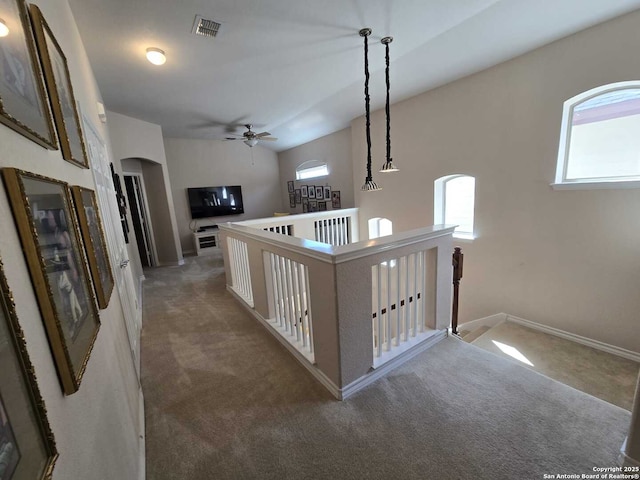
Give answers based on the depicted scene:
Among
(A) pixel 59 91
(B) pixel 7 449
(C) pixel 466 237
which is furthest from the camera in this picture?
(C) pixel 466 237

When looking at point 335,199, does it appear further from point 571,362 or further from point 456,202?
point 571,362

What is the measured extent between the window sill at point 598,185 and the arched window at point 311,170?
444 cm

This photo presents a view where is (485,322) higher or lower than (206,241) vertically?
lower

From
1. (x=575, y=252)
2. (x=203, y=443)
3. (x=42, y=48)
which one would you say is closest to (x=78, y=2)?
(x=42, y=48)

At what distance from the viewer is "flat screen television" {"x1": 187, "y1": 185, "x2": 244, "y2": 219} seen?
6.66 metres

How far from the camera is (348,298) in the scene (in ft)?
5.53

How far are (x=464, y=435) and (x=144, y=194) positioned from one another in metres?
6.42

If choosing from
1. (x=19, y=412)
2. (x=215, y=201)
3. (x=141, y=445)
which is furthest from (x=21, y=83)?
(x=215, y=201)

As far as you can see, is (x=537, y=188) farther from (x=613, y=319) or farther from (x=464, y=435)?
(x=464, y=435)

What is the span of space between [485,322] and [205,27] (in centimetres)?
476

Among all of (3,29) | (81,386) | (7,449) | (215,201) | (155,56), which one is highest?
(155,56)

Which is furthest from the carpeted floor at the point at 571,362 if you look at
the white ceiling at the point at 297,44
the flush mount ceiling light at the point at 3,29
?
the flush mount ceiling light at the point at 3,29

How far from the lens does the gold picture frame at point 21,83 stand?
0.61 metres

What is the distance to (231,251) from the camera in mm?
3594
